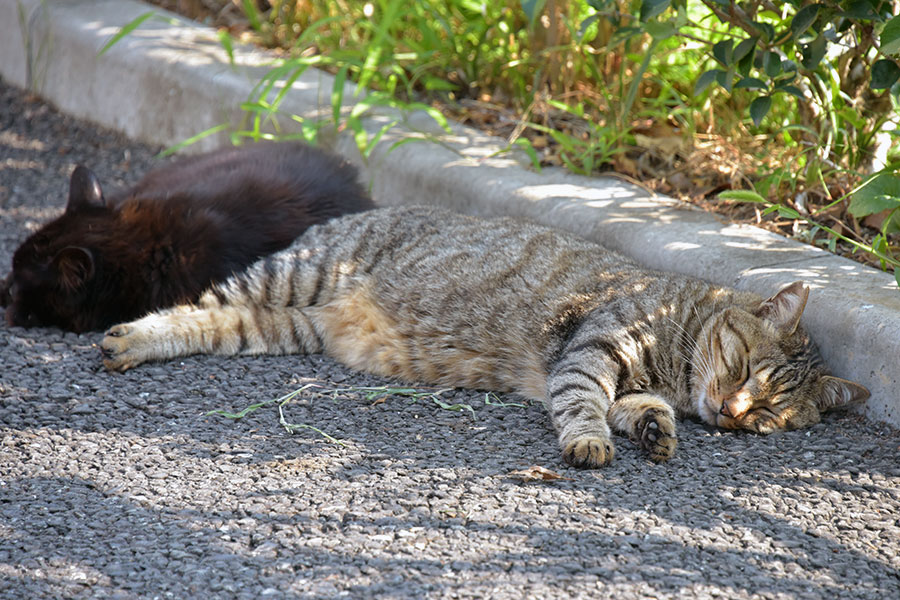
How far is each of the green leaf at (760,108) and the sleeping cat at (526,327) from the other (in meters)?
0.68

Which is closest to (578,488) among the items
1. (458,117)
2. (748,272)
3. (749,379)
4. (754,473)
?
(754,473)

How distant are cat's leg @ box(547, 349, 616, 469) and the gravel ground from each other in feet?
0.20

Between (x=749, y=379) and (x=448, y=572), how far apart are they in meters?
1.46

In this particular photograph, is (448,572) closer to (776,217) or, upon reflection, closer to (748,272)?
(748,272)

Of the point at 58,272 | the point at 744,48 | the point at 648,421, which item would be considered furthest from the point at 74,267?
the point at 744,48

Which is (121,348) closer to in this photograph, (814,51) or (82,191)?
(82,191)

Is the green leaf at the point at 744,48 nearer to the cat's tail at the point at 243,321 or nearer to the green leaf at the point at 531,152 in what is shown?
the green leaf at the point at 531,152

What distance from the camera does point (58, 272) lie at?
3.86 meters

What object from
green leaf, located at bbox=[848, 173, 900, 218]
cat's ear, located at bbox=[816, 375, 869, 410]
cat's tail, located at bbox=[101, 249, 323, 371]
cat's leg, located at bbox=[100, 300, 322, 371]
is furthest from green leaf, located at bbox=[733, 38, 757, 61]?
cat's leg, located at bbox=[100, 300, 322, 371]

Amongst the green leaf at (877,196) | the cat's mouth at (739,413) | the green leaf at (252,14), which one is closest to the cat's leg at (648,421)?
the cat's mouth at (739,413)

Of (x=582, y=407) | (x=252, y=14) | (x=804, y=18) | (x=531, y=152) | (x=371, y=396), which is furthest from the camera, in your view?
(x=252, y=14)

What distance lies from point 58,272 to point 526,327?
1.99 m

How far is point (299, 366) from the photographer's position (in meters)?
3.72

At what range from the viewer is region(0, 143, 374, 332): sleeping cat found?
12.7 feet
